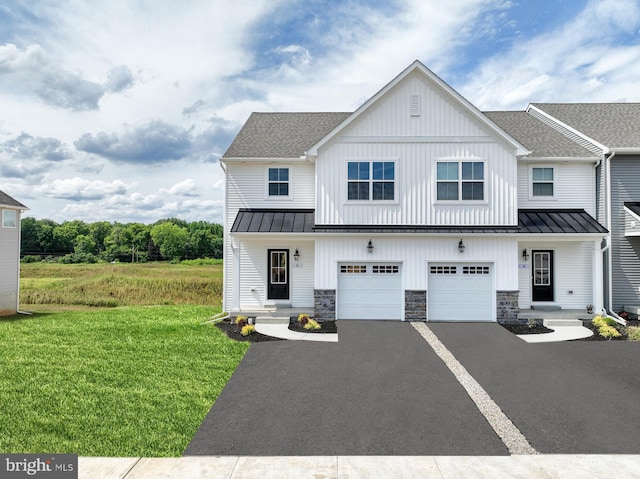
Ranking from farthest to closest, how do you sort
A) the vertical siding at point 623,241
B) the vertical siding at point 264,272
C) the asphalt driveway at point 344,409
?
the vertical siding at point 264,272, the vertical siding at point 623,241, the asphalt driveway at point 344,409

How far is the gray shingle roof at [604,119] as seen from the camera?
14.1m

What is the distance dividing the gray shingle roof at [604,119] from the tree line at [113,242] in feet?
216

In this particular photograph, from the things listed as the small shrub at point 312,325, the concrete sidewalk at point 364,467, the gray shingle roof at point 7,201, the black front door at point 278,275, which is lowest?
the concrete sidewalk at point 364,467

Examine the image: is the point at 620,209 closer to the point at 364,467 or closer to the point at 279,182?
the point at 279,182

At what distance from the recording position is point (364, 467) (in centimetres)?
459

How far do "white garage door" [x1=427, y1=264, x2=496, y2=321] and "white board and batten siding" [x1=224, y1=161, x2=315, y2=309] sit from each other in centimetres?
542

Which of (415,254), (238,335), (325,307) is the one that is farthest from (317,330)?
(415,254)

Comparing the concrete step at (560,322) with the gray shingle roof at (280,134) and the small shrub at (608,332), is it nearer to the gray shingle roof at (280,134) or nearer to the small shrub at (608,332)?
the small shrub at (608,332)

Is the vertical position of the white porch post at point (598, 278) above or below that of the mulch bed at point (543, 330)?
above

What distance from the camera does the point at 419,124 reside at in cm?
1283

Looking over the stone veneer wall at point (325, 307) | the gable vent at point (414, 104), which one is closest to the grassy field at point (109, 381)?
the stone veneer wall at point (325, 307)

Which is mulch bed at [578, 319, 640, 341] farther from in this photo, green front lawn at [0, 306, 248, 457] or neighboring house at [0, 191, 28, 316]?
neighboring house at [0, 191, 28, 316]

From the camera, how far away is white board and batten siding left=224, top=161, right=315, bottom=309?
1429cm

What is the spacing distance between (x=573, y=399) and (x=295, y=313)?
846 centimetres
